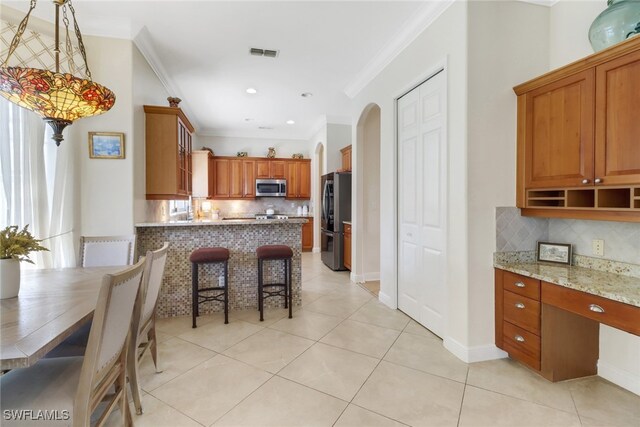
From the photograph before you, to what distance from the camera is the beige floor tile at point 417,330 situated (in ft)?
9.43

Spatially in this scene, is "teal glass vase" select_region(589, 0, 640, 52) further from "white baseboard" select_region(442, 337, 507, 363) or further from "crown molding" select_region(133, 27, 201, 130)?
"crown molding" select_region(133, 27, 201, 130)

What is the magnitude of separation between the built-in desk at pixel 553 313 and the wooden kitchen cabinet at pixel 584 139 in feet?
1.42

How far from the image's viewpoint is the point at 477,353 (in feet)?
7.84

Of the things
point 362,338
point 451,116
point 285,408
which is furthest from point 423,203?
point 285,408

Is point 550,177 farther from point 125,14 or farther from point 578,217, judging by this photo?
point 125,14

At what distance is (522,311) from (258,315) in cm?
254

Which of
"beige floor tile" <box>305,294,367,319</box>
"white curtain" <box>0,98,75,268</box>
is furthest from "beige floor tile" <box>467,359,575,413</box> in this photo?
"white curtain" <box>0,98,75,268</box>

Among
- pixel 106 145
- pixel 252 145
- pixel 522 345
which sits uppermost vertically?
pixel 252 145

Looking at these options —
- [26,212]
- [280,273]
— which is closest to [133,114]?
[26,212]

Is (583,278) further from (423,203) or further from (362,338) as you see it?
(362,338)

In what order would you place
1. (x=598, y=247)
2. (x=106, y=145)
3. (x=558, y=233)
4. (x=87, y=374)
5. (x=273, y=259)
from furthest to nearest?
(x=273, y=259) → (x=106, y=145) → (x=558, y=233) → (x=598, y=247) → (x=87, y=374)

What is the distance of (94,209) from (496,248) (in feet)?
12.3

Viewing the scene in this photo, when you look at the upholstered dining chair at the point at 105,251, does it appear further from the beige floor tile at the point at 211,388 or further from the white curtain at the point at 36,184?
the beige floor tile at the point at 211,388

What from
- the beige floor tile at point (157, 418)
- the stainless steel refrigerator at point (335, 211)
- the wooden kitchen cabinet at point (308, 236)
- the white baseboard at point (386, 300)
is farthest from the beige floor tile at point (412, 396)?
the wooden kitchen cabinet at point (308, 236)
